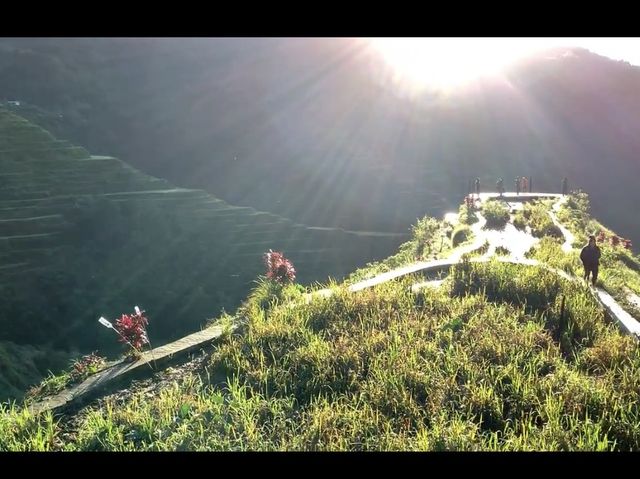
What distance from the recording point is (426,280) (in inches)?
363

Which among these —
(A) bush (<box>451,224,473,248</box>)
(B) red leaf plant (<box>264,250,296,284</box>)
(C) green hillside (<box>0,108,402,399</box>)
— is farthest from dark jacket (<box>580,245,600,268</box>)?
(C) green hillside (<box>0,108,402,399</box>)

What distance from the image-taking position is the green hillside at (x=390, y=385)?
3848 millimetres

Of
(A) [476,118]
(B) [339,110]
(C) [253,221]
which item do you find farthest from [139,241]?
(A) [476,118]

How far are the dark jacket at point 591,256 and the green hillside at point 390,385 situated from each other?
97 centimetres

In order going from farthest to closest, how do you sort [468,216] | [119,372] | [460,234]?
[468,216], [460,234], [119,372]

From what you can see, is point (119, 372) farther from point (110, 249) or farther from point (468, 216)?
point (110, 249)

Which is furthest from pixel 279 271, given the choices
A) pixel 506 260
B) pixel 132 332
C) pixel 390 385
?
pixel 506 260

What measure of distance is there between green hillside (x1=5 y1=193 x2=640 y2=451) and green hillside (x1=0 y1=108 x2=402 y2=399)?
40.1ft

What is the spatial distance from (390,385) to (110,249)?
72.2 feet

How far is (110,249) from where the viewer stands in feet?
76.8

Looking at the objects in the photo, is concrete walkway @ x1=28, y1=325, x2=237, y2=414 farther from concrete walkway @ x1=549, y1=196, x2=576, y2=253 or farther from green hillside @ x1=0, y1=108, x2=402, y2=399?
green hillside @ x1=0, y1=108, x2=402, y2=399

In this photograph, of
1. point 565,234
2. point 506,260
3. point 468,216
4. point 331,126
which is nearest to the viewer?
point 506,260

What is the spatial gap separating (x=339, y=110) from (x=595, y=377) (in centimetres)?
6071

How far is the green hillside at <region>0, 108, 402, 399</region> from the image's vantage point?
18281 millimetres
